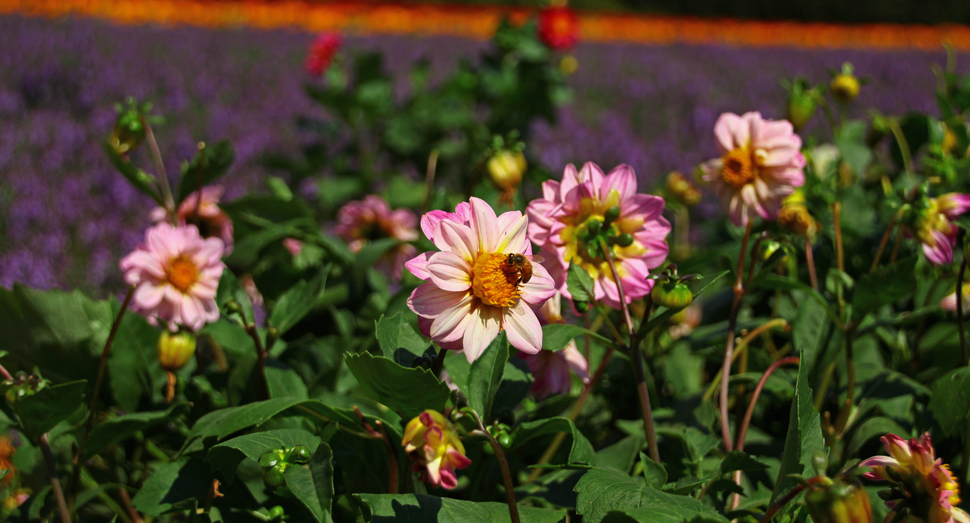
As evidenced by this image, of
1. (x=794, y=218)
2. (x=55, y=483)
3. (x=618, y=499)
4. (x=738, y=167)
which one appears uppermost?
(x=738, y=167)

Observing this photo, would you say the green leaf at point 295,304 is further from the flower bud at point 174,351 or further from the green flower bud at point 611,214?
the green flower bud at point 611,214

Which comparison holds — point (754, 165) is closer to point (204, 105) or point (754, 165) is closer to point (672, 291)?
point (672, 291)

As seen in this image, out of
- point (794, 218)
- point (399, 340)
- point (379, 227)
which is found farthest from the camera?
point (379, 227)

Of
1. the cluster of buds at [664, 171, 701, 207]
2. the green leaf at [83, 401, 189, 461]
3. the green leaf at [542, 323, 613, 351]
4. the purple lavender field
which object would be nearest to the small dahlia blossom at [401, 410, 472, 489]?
the green leaf at [542, 323, 613, 351]

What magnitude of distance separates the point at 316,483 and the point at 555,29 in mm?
1818

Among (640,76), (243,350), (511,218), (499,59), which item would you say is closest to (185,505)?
(243,350)

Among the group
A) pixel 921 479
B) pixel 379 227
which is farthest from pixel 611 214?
pixel 379 227

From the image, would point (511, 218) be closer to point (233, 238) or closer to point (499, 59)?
point (233, 238)

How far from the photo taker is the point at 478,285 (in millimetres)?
607

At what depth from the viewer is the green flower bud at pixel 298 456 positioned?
0.61m

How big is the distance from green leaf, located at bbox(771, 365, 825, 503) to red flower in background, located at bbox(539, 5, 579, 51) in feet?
5.61

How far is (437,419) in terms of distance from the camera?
55cm

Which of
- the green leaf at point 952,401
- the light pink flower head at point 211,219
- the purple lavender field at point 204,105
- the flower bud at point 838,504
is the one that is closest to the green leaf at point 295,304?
the light pink flower head at point 211,219

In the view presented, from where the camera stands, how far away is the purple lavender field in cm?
271
